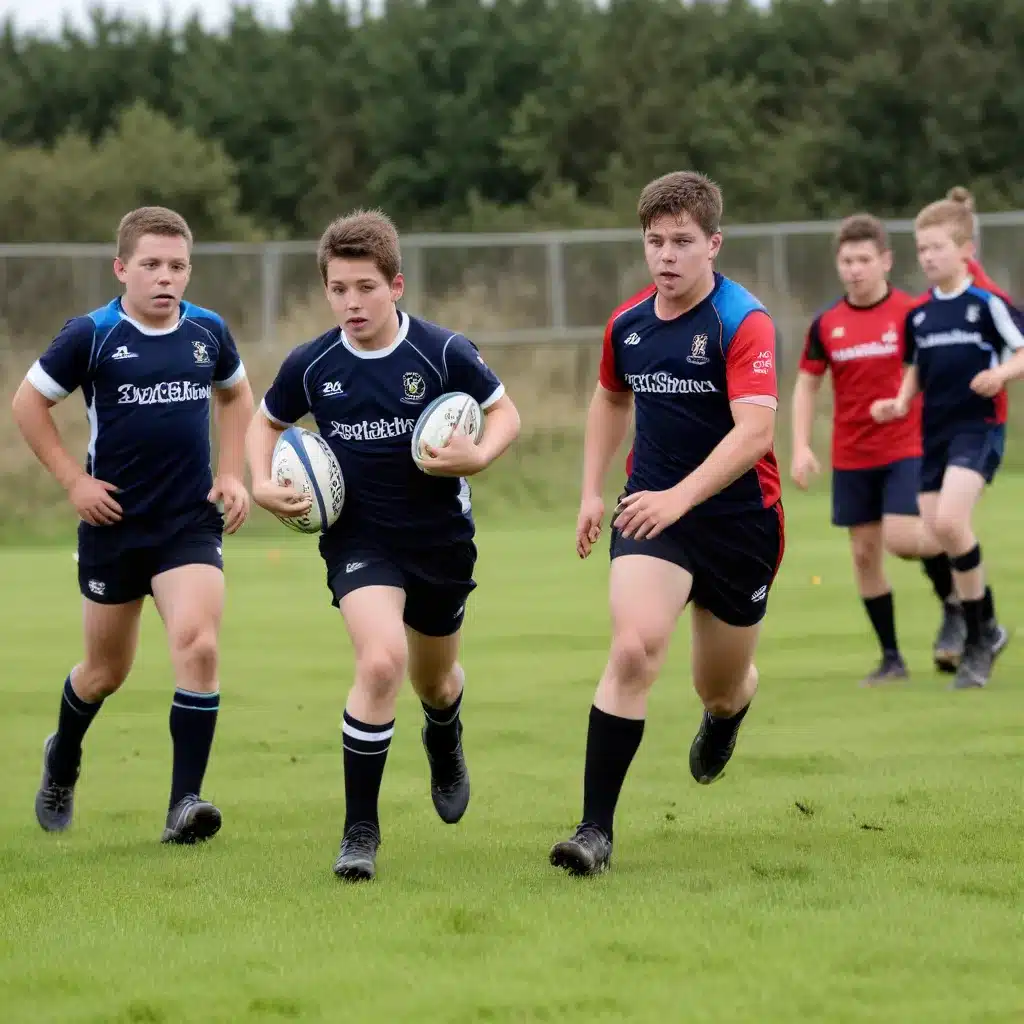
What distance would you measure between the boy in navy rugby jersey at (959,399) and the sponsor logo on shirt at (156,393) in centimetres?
435

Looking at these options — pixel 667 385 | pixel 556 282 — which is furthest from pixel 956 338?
pixel 556 282

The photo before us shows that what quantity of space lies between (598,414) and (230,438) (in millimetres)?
1474

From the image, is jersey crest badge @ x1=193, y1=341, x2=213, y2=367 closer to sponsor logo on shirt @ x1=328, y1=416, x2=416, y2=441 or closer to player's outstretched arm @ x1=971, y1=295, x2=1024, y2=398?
sponsor logo on shirt @ x1=328, y1=416, x2=416, y2=441

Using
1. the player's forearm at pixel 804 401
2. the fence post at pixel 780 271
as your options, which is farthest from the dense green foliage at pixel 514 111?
the player's forearm at pixel 804 401

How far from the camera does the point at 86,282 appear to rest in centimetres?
2536

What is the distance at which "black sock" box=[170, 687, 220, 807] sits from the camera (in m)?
6.43

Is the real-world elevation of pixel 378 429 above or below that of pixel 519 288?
above

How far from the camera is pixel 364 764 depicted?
19.0 ft

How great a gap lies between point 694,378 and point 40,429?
7.76 feet

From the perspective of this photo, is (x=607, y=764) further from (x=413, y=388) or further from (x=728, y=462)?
(x=413, y=388)

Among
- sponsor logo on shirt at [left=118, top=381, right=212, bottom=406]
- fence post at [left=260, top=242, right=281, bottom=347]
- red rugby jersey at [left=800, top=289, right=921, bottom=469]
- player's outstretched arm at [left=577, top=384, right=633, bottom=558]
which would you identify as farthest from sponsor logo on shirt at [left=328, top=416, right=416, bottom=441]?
fence post at [left=260, top=242, right=281, bottom=347]

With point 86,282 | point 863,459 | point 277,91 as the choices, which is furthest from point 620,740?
point 277,91

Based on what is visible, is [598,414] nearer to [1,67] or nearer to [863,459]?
[863,459]

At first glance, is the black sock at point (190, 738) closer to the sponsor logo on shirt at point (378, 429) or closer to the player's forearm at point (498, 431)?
the sponsor logo on shirt at point (378, 429)
